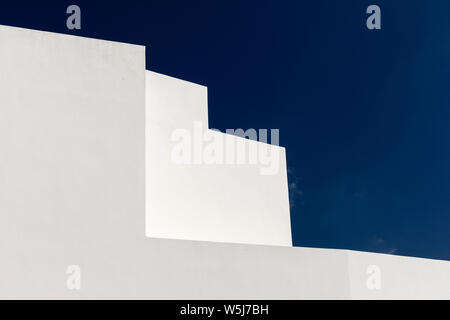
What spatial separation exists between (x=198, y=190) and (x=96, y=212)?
151 inches

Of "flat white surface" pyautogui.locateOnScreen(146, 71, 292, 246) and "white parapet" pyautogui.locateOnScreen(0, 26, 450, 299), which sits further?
"flat white surface" pyautogui.locateOnScreen(146, 71, 292, 246)

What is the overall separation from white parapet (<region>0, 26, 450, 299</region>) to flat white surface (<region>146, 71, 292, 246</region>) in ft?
7.03

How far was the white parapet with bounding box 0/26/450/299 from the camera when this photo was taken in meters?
8.91

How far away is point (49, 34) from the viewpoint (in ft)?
32.8

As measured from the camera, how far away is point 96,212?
9359 mm

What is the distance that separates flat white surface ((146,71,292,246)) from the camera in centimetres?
1217

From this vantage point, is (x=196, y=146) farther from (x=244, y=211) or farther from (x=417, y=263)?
(x=417, y=263)

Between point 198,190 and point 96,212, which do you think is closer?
point 96,212

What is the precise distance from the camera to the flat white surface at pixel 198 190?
1217cm

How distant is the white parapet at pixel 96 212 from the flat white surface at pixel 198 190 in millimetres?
2143

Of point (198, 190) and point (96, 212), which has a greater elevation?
point (198, 190)
